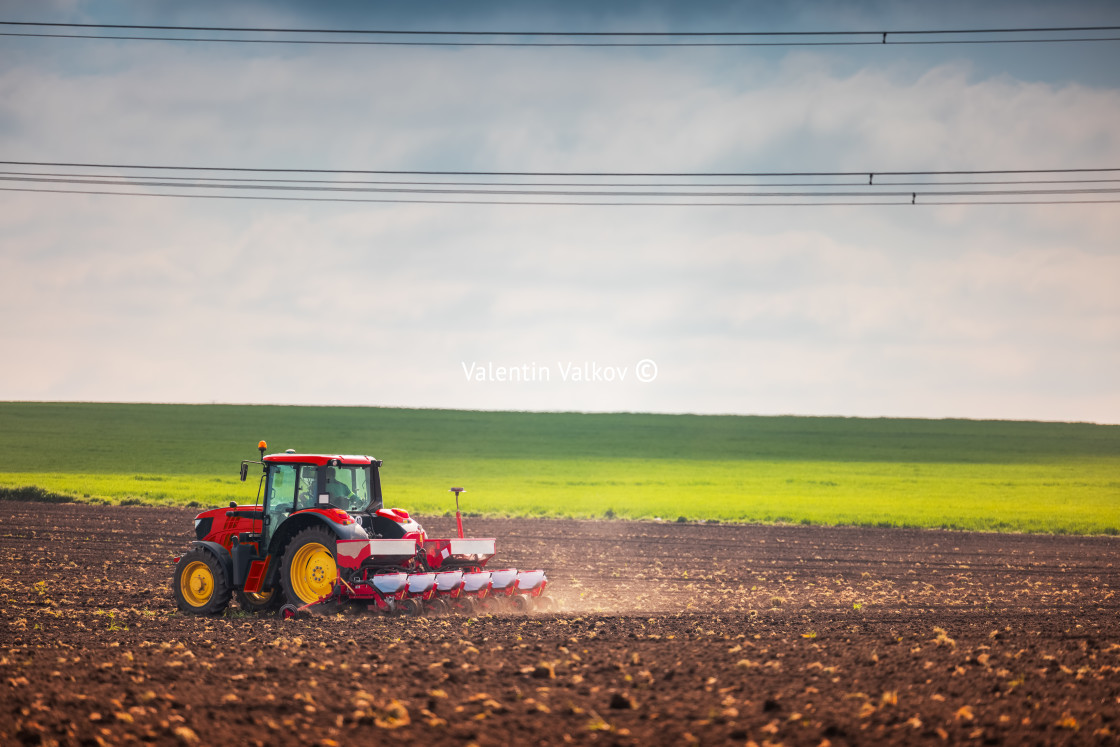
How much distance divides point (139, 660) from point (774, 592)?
41.8ft

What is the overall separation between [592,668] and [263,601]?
7.55 m

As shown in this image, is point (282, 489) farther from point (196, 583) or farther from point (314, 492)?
point (196, 583)

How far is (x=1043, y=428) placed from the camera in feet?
297

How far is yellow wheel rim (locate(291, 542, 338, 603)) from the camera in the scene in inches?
583

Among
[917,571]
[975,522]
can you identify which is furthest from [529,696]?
[975,522]

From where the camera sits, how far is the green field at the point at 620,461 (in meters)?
40.5

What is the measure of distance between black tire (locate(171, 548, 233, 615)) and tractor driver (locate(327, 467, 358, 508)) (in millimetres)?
2060

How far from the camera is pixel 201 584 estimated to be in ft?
52.0

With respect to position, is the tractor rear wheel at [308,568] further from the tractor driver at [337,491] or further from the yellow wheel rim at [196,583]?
the yellow wheel rim at [196,583]

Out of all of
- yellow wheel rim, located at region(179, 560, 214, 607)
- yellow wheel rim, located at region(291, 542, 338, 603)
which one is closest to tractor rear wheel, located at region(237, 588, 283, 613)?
yellow wheel rim, located at region(179, 560, 214, 607)

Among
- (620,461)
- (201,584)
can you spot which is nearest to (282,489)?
(201,584)

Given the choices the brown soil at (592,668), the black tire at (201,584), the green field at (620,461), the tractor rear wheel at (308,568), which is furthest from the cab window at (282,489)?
the green field at (620,461)

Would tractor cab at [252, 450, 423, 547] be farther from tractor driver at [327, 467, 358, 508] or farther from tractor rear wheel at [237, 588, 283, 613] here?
tractor rear wheel at [237, 588, 283, 613]

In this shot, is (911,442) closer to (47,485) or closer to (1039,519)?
(1039,519)
